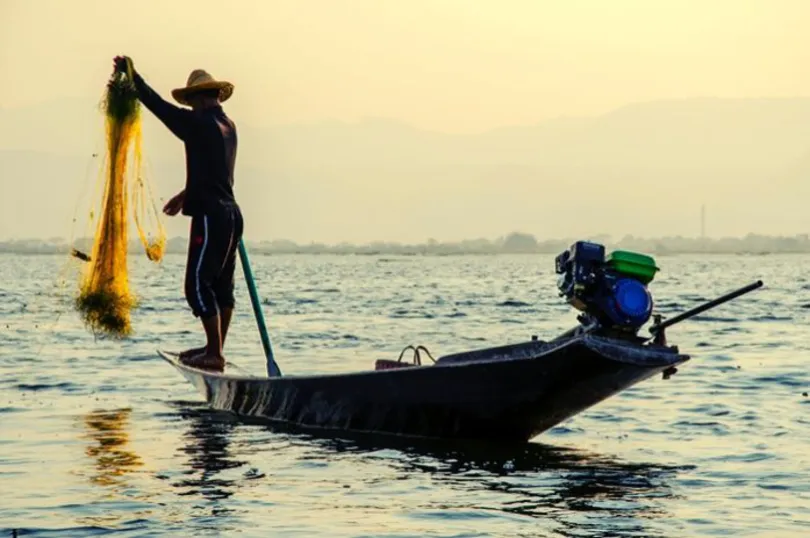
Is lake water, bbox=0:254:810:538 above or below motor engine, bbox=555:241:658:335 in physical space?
below

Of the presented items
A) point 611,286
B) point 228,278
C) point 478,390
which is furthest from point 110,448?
point 611,286

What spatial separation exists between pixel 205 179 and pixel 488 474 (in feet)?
13.7

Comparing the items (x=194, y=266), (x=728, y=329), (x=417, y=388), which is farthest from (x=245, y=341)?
(x=417, y=388)

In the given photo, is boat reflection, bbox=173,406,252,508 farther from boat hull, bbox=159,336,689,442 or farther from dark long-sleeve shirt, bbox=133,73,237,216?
dark long-sleeve shirt, bbox=133,73,237,216

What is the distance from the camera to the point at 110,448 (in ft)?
43.3

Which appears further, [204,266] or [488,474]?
[204,266]

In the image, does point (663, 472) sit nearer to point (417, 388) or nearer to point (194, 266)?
point (417, 388)

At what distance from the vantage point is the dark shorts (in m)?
14.1

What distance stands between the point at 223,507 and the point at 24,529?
133 cm

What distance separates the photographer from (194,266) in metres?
14.2

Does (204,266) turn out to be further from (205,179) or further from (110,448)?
(110,448)

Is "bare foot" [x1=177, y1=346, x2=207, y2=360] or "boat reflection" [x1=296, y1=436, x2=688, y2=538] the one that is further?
"bare foot" [x1=177, y1=346, x2=207, y2=360]

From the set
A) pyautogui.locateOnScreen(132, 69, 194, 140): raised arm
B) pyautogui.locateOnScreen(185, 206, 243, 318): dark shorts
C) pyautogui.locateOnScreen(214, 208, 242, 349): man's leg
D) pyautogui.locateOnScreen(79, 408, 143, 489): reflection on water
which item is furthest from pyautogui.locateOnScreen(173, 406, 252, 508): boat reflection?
pyautogui.locateOnScreen(132, 69, 194, 140): raised arm

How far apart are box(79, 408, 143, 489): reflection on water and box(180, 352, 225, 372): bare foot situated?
83cm
